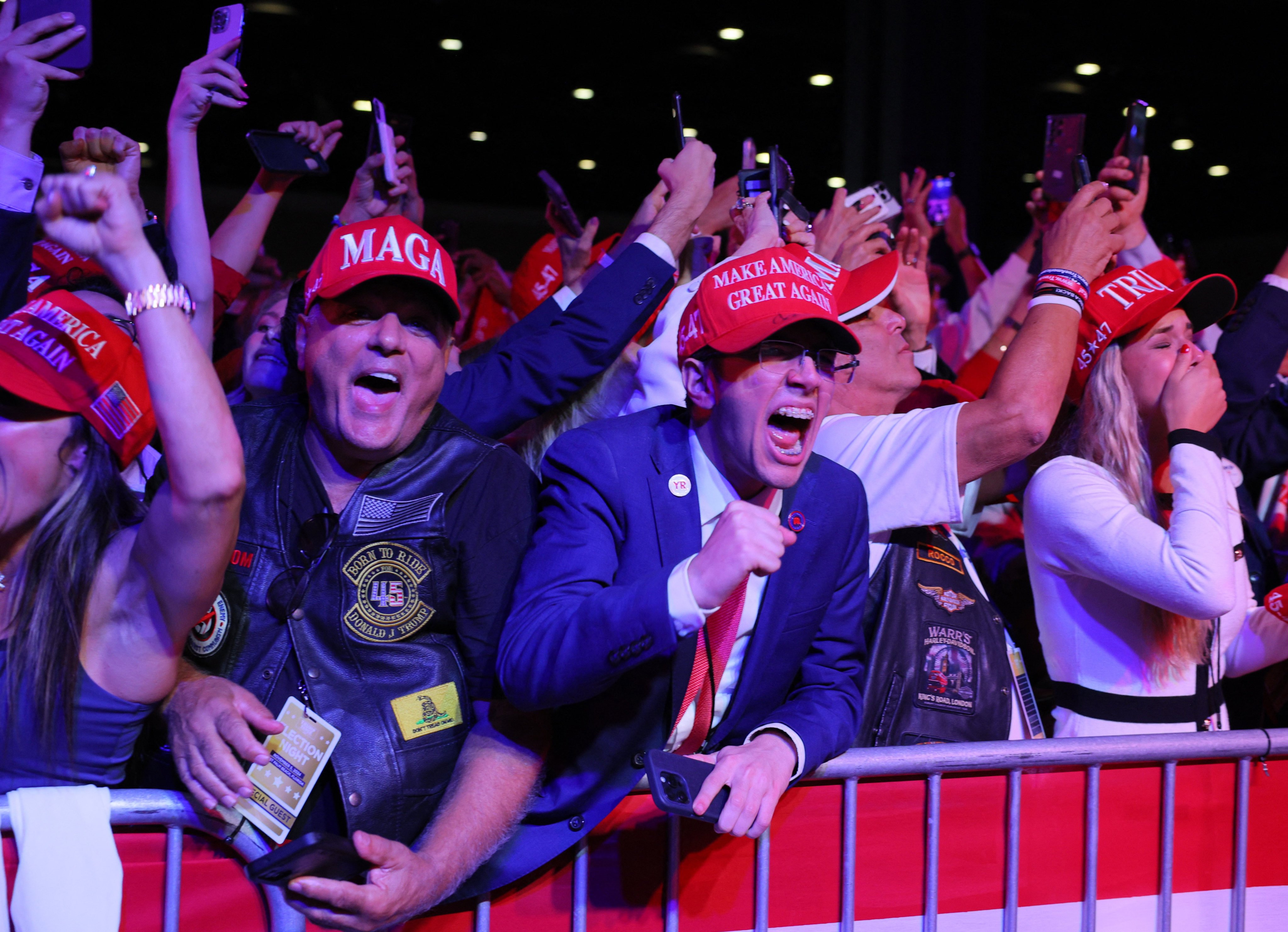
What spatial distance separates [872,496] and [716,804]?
1006 millimetres

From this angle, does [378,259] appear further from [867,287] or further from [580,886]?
[867,287]

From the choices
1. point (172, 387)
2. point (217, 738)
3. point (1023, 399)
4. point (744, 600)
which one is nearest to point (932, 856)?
point (744, 600)

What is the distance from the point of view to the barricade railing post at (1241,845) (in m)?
2.54

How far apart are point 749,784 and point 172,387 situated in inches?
45.4

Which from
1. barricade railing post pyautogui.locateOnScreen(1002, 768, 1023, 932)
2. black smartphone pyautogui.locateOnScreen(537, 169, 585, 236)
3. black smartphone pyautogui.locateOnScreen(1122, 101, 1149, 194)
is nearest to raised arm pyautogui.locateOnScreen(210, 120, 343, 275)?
black smartphone pyautogui.locateOnScreen(537, 169, 585, 236)

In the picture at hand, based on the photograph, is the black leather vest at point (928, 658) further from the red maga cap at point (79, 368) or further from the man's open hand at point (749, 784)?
the red maga cap at point (79, 368)

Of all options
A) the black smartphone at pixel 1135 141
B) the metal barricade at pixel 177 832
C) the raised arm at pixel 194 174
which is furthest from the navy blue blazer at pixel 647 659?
the black smartphone at pixel 1135 141

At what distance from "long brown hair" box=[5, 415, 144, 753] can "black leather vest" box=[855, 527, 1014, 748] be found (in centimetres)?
164

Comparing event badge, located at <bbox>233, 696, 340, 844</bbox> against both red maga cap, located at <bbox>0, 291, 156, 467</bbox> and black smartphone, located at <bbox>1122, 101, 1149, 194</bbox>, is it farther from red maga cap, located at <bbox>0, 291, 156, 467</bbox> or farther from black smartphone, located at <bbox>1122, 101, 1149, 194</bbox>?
black smartphone, located at <bbox>1122, 101, 1149, 194</bbox>

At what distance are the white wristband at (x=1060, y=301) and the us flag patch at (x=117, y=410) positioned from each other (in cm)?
211

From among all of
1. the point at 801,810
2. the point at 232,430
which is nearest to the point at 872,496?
the point at 801,810

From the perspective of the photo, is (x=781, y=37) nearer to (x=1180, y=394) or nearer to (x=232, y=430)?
(x=1180, y=394)

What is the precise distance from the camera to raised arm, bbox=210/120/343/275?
3.33 metres

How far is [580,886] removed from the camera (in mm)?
2068
